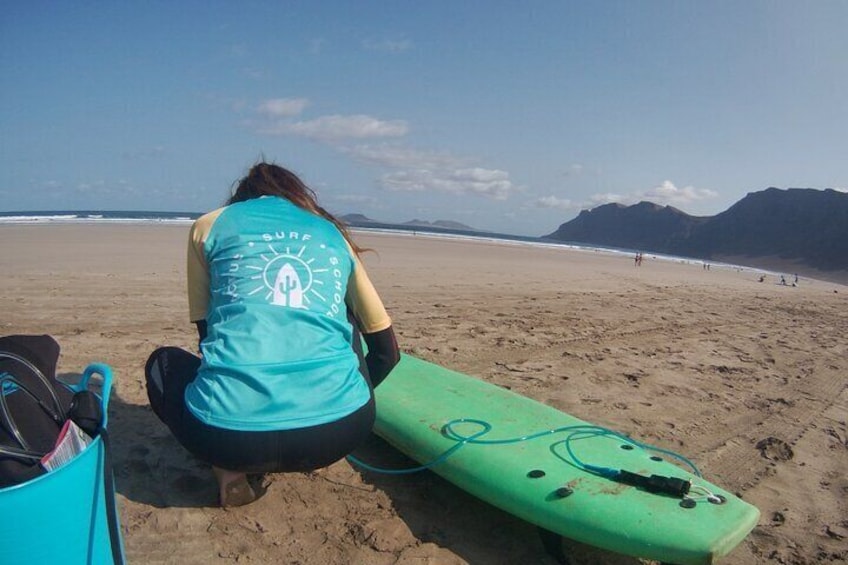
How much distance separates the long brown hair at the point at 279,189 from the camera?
2.18 metres

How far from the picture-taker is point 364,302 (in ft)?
7.02

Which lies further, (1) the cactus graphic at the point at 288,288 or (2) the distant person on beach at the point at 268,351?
(1) the cactus graphic at the point at 288,288

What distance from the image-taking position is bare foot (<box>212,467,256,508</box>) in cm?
209

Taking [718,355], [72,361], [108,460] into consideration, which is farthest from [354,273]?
[718,355]

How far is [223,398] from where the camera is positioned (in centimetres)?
171

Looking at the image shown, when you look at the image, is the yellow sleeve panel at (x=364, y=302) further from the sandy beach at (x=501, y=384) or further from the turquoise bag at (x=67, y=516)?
the turquoise bag at (x=67, y=516)

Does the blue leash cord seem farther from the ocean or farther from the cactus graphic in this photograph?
the ocean

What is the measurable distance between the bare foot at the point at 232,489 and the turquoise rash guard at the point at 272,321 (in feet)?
1.50

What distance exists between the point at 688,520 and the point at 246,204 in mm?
2002

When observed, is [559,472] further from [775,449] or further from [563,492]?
[775,449]

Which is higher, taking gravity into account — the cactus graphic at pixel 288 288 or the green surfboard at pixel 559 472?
the cactus graphic at pixel 288 288

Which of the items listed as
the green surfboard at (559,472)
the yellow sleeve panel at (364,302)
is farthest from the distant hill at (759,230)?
the yellow sleeve panel at (364,302)

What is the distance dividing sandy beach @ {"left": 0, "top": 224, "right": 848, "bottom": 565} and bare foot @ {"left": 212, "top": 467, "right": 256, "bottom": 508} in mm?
46

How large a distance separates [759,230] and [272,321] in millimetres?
77791
